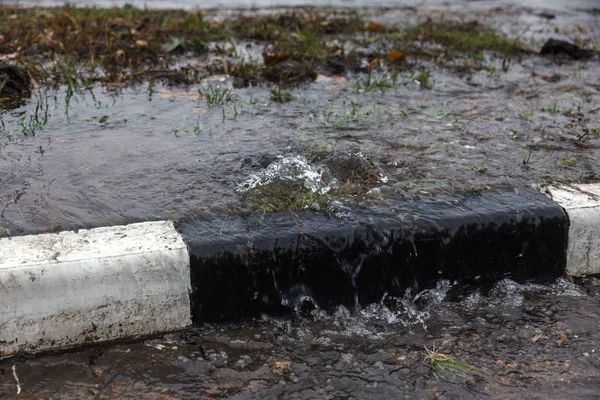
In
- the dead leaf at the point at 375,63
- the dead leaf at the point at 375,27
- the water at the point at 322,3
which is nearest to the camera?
the dead leaf at the point at 375,63

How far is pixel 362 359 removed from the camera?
2340 mm

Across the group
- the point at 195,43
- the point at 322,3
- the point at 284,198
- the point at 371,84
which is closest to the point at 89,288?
the point at 284,198

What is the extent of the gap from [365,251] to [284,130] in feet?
4.58

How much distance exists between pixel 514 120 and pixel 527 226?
163cm

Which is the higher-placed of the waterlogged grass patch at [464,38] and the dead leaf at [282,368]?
the waterlogged grass patch at [464,38]

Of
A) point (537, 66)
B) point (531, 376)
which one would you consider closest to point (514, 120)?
point (537, 66)

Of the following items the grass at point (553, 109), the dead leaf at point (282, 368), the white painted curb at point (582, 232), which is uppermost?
the grass at point (553, 109)

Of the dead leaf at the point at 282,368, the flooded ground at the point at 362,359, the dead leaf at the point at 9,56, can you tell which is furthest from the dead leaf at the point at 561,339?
the dead leaf at the point at 9,56

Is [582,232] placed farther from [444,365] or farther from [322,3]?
[322,3]

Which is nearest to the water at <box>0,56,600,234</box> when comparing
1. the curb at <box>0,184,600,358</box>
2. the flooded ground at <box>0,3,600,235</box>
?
the flooded ground at <box>0,3,600,235</box>

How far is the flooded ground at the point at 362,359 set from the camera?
2.17m

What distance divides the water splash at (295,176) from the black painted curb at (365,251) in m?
0.30

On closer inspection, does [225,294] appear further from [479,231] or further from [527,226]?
[527,226]

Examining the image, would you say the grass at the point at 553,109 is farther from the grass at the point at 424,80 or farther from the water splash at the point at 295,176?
the water splash at the point at 295,176
